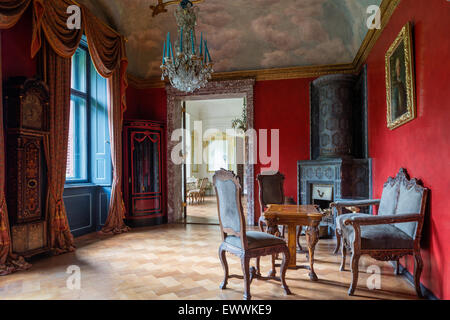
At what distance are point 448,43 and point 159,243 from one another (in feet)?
14.1

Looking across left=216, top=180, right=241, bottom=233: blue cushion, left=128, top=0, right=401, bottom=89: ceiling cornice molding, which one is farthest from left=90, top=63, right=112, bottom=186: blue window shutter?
left=216, top=180, right=241, bottom=233: blue cushion

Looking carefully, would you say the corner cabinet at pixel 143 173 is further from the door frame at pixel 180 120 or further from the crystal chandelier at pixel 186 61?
the crystal chandelier at pixel 186 61

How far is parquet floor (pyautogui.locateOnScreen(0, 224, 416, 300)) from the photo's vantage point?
8.92 feet

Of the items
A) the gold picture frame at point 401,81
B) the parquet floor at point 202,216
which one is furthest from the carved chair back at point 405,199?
the parquet floor at point 202,216

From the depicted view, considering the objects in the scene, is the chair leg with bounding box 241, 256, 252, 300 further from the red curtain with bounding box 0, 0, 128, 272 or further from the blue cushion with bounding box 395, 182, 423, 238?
the red curtain with bounding box 0, 0, 128, 272

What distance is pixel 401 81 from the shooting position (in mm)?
3219

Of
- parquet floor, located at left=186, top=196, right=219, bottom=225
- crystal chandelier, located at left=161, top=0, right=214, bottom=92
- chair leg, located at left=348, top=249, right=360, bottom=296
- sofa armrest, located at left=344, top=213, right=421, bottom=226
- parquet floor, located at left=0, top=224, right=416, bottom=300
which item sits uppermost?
crystal chandelier, located at left=161, top=0, right=214, bottom=92

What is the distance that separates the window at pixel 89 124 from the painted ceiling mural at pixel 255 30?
1.04 metres

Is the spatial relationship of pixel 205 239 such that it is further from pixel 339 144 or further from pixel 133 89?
pixel 133 89

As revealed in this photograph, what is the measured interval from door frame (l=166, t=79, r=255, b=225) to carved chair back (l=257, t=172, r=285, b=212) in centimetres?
173

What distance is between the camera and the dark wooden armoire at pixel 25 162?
11.7 ft

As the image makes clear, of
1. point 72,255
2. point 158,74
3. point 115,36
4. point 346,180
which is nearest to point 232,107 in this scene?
point 158,74

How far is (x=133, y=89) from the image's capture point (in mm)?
6773

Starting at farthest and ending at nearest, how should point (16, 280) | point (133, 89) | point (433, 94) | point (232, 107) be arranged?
point (232, 107) → point (133, 89) → point (16, 280) → point (433, 94)
